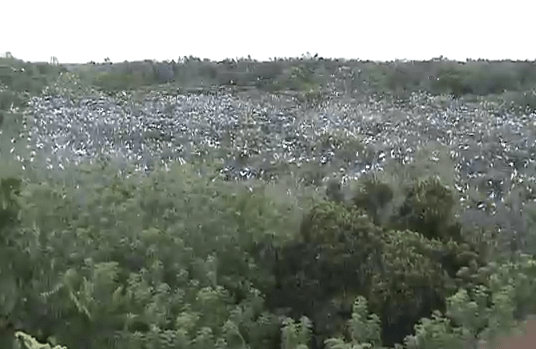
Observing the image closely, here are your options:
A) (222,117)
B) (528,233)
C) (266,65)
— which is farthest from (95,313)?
(266,65)

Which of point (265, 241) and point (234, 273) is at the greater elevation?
point (265, 241)

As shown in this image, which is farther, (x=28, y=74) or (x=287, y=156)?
(x=28, y=74)

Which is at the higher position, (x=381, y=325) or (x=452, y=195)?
(x=452, y=195)

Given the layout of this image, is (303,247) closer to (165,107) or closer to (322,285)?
(322,285)

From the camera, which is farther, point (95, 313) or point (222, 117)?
point (222, 117)

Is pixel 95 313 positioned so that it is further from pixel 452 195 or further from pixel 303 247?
pixel 452 195

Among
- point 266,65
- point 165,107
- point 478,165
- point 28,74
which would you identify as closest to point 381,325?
point 478,165

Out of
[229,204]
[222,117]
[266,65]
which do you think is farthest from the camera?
[266,65]

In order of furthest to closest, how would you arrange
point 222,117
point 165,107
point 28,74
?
point 28,74 < point 165,107 < point 222,117

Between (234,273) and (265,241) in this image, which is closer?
(234,273)
